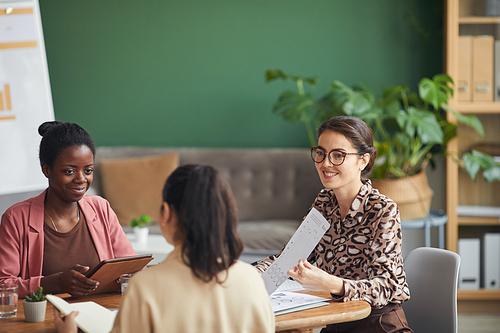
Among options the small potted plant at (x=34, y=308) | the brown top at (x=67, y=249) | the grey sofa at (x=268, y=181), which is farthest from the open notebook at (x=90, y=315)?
the grey sofa at (x=268, y=181)

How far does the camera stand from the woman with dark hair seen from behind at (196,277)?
917 mm

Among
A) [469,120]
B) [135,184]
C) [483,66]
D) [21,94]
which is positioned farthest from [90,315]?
[483,66]

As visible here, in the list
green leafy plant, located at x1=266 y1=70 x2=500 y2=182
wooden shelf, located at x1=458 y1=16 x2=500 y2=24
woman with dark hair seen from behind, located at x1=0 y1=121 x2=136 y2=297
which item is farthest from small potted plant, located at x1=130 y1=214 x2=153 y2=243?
wooden shelf, located at x1=458 y1=16 x2=500 y2=24

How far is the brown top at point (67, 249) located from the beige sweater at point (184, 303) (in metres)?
0.70

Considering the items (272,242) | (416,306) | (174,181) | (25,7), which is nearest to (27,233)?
(174,181)

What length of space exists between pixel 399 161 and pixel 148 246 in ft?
5.63

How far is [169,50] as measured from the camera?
156 inches

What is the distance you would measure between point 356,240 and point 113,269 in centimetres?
73

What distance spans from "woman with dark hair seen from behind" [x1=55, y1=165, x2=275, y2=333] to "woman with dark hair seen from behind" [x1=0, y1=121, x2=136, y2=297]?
0.62 meters

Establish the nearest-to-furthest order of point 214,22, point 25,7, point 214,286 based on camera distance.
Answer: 1. point 214,286
2. point 25,7
3. point 214,22

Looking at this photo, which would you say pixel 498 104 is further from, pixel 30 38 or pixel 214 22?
pixel 30 38

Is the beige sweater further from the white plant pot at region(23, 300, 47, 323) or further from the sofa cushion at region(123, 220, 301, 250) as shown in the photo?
the sofa cushion at region(123, 220, 301, 250)

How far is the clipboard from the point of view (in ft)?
4.33

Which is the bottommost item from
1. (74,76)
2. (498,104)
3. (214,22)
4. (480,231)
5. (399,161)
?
(480,231)
